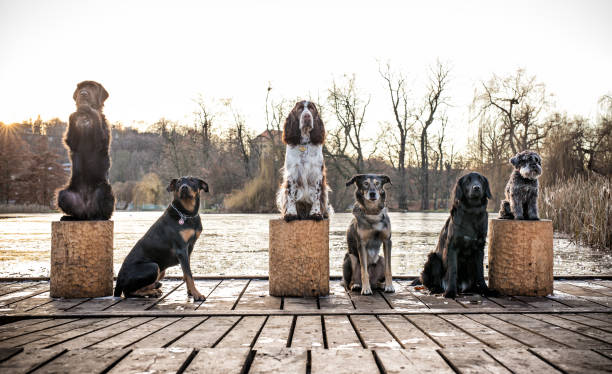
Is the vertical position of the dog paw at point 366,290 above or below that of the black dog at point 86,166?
below

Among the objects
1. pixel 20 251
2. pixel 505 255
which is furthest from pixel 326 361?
pixel 20 251

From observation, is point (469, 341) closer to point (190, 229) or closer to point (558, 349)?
point (558, 349)

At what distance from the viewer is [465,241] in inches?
190

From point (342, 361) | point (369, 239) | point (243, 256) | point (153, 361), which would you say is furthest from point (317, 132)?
point (243, 256)

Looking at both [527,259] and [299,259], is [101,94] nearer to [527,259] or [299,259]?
[299,259]

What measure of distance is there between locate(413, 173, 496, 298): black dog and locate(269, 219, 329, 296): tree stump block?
128 centimetres

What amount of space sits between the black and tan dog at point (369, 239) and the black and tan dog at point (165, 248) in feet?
5.64

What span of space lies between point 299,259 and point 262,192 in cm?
2023

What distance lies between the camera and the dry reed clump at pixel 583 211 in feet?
30.4

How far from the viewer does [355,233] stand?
511 cm

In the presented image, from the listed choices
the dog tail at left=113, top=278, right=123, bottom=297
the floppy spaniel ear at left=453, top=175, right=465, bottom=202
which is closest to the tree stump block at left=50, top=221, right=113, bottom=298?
the dog tail at left=113, top=278, right=123, bottom=297

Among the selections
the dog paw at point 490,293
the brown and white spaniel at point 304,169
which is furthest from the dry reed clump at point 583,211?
the brown and white spaniel at point 304,169

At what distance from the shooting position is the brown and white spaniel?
200 inches

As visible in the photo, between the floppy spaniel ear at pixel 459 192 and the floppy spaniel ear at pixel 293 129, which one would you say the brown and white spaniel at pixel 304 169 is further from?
the floppy spaniel ear at pixel 459 192
